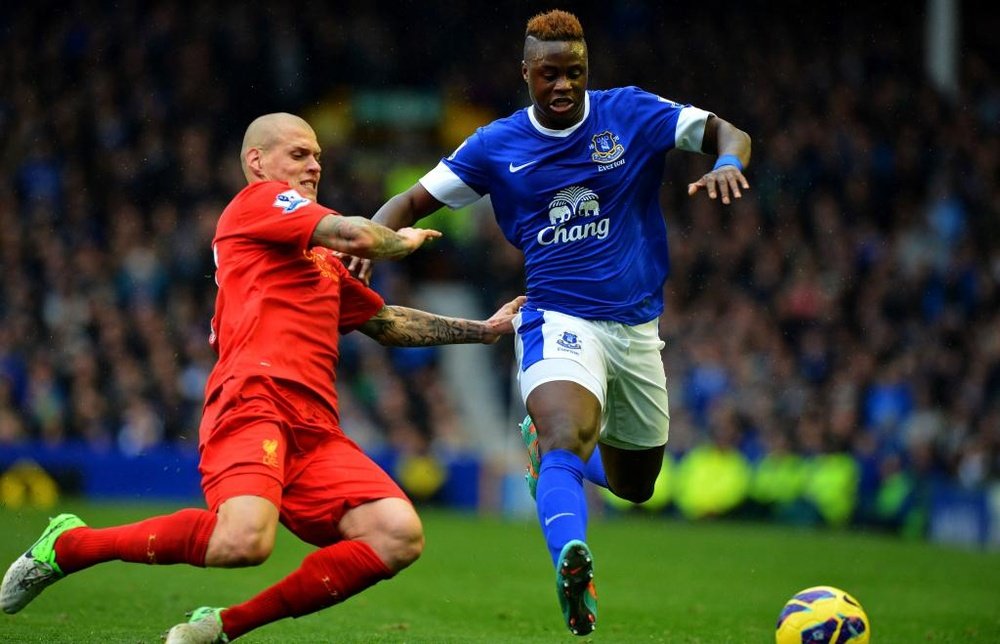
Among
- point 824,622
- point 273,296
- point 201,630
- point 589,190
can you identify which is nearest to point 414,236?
point 273,296

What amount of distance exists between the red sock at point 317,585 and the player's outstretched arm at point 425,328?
128 centimetres

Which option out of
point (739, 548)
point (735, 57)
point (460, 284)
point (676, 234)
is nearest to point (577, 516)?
point (739, 548)

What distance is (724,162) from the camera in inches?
280

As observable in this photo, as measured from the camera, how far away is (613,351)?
24.3 feet

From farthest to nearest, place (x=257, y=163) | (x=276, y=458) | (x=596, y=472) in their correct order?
(x=596, y=472)
(x=257, y=163)
(x=276, y=458)

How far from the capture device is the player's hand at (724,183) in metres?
6.87

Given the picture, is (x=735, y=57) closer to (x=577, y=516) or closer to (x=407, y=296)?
(x=407, y=296)

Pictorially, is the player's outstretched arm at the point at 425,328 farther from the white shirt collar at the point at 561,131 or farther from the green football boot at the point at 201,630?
the green football boot at the point at 201,630

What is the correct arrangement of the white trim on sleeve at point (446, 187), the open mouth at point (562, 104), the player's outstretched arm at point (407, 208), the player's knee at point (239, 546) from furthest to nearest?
the white trim on sleeve at point (446, 187), the player's outstretched arm at point (407, 208), the open mouth at point (562, 104), the player's knee at point (239, 546)

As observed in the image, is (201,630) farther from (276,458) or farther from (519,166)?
(519,166)

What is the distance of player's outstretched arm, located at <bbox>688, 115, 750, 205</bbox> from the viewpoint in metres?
6.89

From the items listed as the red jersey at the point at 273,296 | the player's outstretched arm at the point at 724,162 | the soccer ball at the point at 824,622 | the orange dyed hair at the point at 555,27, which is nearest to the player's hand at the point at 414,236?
the red jersey at the point at 273,296

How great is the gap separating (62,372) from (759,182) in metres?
10.5

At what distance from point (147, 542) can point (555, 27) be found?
3033mm
